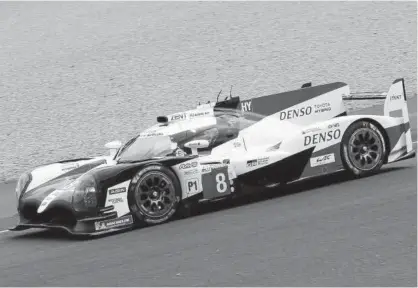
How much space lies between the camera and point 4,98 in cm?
1998

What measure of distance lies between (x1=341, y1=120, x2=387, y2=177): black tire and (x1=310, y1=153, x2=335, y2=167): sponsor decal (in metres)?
0.14

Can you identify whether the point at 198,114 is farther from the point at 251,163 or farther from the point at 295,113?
the point at 295,113

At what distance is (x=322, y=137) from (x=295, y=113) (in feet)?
2.53

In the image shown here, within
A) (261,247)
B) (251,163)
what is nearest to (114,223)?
(251,163)

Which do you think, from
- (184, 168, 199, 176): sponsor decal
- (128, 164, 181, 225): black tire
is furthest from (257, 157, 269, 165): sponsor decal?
(128, 164, 181, 225): black tire

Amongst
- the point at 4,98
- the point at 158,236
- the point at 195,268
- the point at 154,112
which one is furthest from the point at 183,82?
the point at 195,268

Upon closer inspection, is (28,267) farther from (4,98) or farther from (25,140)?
(4,98)

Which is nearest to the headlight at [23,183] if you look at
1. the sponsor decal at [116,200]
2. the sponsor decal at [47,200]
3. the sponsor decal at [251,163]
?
the sponsor decal at [47,200]

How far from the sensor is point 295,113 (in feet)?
38.1

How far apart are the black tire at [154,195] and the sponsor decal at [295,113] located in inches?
80.4

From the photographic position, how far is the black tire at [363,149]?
11023 mm

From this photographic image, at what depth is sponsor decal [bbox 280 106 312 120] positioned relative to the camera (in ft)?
37.9

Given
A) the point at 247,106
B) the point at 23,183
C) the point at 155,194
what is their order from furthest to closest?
the point at 247,106, the point at 23,183, the point at 155,194

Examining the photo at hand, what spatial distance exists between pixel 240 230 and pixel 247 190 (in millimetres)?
1700
